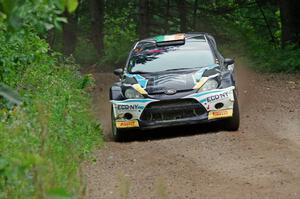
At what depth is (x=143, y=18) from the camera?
27766 millimetres

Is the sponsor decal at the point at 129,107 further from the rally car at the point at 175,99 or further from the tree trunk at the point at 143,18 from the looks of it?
the tree trunk at the point at 143,18

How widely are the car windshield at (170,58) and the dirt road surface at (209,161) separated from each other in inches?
42.8

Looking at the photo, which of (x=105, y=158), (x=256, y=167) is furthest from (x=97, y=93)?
(x=256, y=167)

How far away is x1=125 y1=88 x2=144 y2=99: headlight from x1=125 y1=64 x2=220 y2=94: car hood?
0.50ft

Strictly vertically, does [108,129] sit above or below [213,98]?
below

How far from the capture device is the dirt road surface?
8.35m

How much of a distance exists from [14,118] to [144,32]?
68.4 feet

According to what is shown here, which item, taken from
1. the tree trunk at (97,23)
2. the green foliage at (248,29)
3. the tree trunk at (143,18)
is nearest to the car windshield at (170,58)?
the green foliage at (248,29)

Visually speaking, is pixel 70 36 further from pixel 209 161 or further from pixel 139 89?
pixel 209 161

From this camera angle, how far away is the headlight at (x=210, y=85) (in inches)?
474

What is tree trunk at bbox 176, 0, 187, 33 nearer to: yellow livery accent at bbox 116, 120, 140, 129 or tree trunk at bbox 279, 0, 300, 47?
tree trunk at bbox 279, 0, 300, 47

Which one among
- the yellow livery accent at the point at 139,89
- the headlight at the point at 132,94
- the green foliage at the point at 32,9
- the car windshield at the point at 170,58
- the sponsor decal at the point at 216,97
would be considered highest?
the green foliage at the point at 32,9

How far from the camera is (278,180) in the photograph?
8.61 metres

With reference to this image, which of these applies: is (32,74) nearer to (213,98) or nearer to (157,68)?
(157,68)
